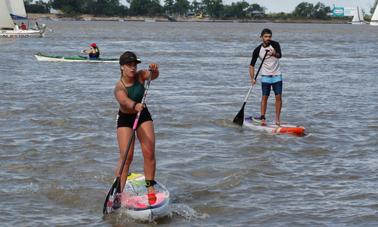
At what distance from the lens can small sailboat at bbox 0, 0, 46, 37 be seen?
192 feet

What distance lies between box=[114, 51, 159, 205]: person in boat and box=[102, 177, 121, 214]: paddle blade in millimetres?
116

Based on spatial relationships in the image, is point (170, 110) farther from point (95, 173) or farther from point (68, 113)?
point (95, 173)

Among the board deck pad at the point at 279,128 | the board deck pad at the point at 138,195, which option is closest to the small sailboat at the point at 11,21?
the board deck pad at the point at 279,128

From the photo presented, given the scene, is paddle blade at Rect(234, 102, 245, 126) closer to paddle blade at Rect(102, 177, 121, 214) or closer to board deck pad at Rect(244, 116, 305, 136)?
board deck pad at Rect(244, 116, 305, 136)

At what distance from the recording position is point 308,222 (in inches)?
351

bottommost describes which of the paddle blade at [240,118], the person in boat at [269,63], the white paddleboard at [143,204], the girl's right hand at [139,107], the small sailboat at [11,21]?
the small sailboat at [11,21]

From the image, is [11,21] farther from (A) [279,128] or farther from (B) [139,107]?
(B) [139,107]

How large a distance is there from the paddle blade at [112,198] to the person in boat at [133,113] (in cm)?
12

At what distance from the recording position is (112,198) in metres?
9.09

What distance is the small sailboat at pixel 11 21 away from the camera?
192ft

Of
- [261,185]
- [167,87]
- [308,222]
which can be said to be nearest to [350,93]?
[167,87]

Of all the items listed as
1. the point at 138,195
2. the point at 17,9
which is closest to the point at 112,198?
the point at 138,195

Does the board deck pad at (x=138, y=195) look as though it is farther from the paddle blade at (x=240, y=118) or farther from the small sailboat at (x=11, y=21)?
the small sailboat at (x=11, y=21)

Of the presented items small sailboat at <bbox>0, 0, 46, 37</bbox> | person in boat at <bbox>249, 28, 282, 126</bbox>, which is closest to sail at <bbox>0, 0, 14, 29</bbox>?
small sailboat at <bbox>0, 0, 46, 37</bbox>
